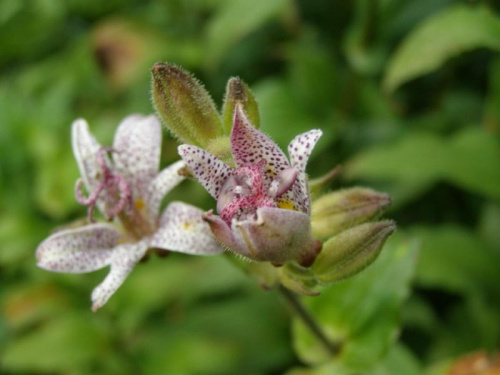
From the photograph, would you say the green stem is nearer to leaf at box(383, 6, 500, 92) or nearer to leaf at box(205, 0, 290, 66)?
leaf at box(383, 6, 500, 92)

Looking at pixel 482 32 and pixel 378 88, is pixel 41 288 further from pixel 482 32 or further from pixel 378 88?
pixel 482 32

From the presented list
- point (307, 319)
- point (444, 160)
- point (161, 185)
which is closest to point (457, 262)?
point (444, 160)

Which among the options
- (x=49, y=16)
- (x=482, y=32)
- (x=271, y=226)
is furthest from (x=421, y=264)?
(x=49, y=16)

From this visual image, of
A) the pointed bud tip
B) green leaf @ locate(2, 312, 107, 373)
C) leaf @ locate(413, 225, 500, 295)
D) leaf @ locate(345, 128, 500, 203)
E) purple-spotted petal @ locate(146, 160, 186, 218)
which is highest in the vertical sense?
the pointed bud tip

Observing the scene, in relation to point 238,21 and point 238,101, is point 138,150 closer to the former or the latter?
point 238,101

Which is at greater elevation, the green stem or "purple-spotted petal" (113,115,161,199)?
"purple-spotted petal" (113,115,161,199)

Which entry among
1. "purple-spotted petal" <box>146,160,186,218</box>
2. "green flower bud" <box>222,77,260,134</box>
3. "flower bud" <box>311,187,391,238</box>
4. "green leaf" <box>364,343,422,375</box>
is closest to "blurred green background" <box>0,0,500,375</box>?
"green leaf" <box>364,343,422,375</box>

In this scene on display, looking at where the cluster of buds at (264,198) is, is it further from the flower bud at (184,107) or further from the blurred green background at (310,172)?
the blurred green background at (310,172)
